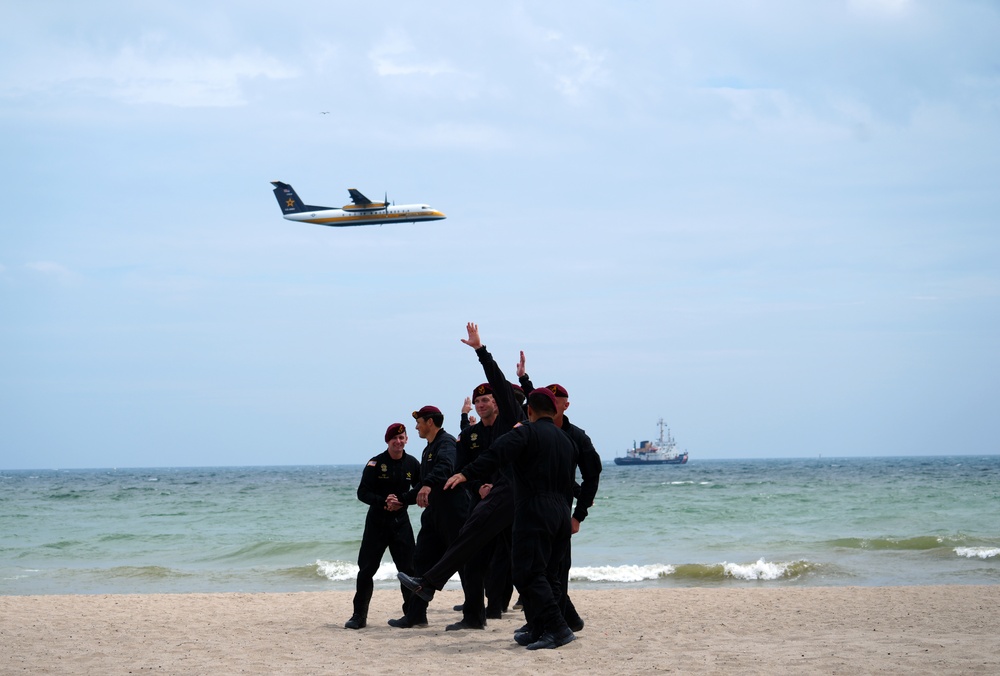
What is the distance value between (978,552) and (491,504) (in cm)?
1138

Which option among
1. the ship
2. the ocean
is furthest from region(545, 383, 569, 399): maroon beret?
the ship

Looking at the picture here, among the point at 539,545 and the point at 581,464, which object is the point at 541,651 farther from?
the point at 581,464

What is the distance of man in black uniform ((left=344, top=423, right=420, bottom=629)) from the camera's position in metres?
7.90

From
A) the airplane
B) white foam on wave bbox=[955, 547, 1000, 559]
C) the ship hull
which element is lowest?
the ship hull

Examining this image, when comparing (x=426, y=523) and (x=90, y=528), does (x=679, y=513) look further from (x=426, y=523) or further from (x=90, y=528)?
(x=426, y=523)

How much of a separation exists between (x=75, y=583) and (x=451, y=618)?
7.69 meters

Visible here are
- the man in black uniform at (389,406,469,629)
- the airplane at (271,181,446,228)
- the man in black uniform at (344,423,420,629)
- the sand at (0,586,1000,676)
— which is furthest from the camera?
the airplane at (271,181,446,228)

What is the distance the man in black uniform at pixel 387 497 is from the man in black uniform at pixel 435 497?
102mm

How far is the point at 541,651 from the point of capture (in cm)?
692

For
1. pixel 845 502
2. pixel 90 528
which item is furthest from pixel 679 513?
pixel 90 528

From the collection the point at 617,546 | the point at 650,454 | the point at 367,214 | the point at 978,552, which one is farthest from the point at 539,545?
the point at 650,454

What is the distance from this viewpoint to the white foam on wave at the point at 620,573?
Answer: 14.3 metres

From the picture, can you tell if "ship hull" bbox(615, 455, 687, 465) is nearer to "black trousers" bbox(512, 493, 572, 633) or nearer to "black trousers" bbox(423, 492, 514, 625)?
"black trousers" bbox(423, 492, 514, 625)

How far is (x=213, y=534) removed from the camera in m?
23.2
